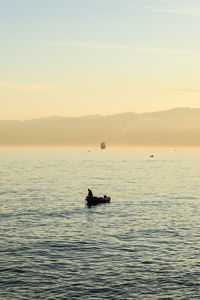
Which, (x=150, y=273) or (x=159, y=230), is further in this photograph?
(x=159, y=230)

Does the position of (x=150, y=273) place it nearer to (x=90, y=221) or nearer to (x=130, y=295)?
(x=130, y=295)

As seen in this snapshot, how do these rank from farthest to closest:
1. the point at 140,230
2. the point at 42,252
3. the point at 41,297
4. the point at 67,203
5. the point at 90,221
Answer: the point at 67,203
the point at 90,221
the point at 140,230
the point at 42,252
the point at 41,297

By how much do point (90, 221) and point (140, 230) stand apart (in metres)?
9.53

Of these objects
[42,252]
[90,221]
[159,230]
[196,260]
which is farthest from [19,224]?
[196,260]

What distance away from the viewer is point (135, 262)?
37.8 m

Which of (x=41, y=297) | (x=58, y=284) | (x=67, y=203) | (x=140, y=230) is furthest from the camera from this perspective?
(x=67, y=203)

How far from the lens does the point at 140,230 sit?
5222 centimetres

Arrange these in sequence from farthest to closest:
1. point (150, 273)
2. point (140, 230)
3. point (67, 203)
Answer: point (67, 203), point (140, 230), point (150, 273)

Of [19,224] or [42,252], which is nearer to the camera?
[42,252]

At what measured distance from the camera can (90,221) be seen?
59125mm

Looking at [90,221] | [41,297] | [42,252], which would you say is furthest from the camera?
[90,221]

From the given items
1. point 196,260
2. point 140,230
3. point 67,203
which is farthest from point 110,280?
point 67,203

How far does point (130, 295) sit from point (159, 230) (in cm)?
2345

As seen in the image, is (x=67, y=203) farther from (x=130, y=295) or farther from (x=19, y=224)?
(x=130, y=295)
